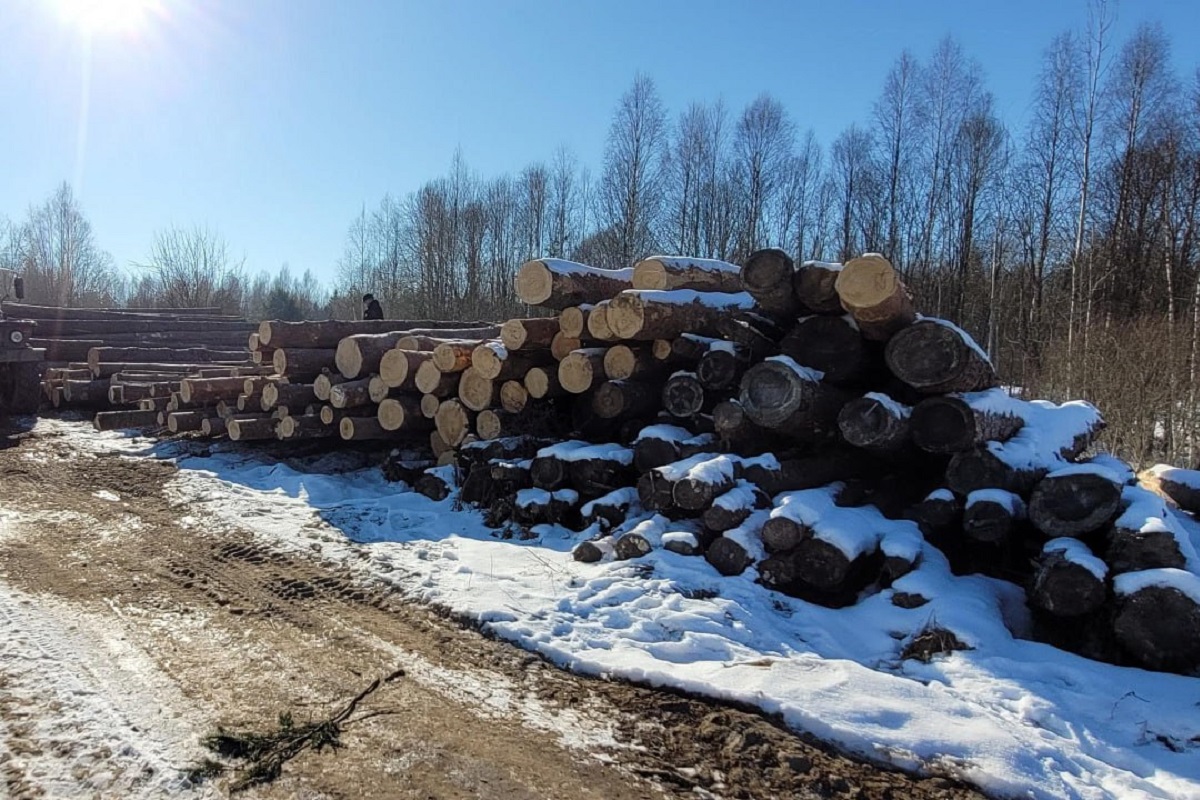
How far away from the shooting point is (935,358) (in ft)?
18.5

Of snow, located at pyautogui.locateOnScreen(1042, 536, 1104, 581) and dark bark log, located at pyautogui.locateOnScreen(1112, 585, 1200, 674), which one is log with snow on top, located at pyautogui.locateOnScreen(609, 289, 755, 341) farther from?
dark bark log, located at pyautogui.locateOnScreen(1112, 585, 1200, 674)

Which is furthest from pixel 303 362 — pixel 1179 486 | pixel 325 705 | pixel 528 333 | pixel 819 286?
pixel 1179 486

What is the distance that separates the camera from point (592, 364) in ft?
25.6

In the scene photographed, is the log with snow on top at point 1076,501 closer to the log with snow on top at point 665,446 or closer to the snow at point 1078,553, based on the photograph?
the snow at point 1078,553

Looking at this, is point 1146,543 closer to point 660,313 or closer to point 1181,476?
point 1181,476

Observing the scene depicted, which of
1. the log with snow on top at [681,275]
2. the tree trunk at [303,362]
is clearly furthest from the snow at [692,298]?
the tree trunk at [303,362]

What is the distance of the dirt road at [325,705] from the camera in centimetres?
309

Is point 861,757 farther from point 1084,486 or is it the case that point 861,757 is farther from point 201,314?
point 201,314

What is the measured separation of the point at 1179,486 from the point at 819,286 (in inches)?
173

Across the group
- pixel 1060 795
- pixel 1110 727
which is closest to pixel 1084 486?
pixel 1110 727

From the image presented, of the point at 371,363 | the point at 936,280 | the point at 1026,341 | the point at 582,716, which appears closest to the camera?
the point at 582,716

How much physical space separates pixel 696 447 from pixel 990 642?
9.71ft

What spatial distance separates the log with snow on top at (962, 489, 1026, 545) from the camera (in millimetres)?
5266

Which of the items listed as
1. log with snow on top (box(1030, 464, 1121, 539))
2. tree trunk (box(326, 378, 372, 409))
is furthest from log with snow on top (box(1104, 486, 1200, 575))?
tree trunk (box(326, 378, 372, 409))
